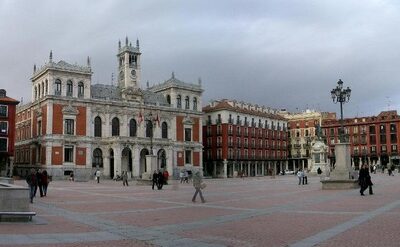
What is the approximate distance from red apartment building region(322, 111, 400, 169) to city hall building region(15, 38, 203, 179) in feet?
166

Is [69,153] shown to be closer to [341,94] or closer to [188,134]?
[188,134]

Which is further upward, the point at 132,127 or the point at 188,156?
the point at 132,127

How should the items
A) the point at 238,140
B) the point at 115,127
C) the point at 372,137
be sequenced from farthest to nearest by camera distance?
the point at 372,137 → the point at 238,140 → the point at 115,127

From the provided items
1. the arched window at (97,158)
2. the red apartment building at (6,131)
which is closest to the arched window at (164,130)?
the arched window at (97,158)

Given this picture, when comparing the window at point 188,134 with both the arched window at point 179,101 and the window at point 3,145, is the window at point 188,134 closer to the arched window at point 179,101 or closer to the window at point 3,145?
the arched window at point 179,101

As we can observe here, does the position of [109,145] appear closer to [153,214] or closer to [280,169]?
[280,169]

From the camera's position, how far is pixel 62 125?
253 feet

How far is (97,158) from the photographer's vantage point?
3196 inches

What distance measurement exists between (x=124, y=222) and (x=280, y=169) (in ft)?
358

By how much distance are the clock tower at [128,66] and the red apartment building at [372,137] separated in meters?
61.2

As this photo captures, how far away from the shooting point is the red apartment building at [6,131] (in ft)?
239

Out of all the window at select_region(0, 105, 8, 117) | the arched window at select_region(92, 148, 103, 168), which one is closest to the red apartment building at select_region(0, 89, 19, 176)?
the window at select_region(0, 105, 8, 117)

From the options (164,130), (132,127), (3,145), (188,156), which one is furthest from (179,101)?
(3,145)

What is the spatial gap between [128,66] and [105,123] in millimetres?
13300
